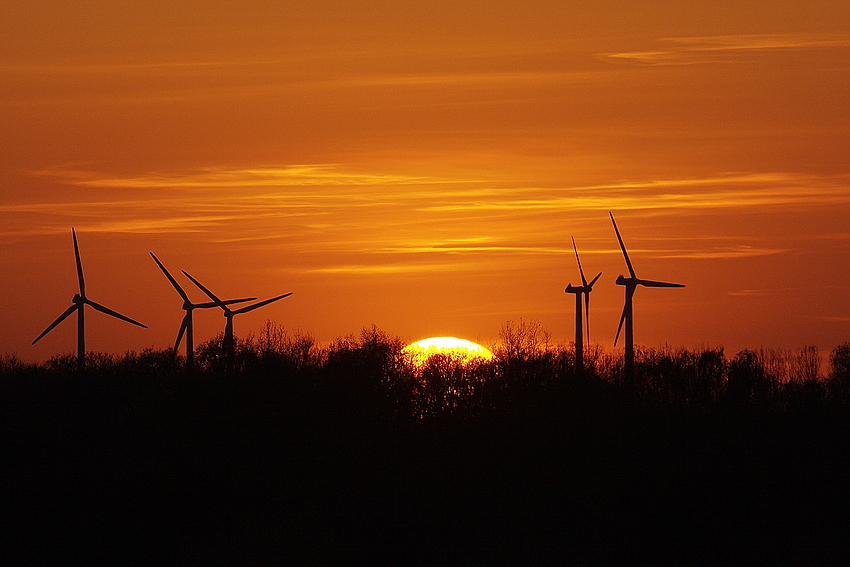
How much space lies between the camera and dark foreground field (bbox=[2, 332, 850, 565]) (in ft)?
232

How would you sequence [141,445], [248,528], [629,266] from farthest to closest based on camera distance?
[629,266] < [141,445] < [248,528]

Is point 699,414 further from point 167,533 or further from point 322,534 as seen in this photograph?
point 167,533

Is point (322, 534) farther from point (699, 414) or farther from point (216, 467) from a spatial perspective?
point (699, 414)

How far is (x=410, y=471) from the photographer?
3241 inches

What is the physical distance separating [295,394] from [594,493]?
70.2ft

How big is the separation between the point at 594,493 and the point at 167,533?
2558 centimetres

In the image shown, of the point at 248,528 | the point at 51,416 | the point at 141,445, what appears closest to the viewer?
the point at 248,528

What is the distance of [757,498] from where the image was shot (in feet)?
261

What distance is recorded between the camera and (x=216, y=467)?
268 ft

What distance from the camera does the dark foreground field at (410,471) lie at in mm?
70625

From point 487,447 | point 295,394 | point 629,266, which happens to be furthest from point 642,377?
point 295,394

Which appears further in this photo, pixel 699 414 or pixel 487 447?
pixel 699 414

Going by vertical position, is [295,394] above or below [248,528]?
above

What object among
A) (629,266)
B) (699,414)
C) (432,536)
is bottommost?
(432,536)
